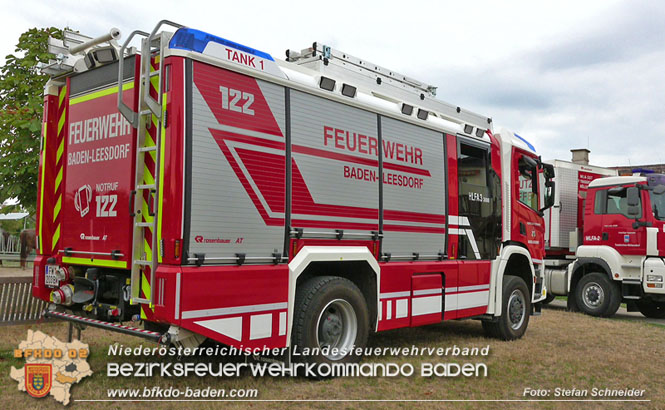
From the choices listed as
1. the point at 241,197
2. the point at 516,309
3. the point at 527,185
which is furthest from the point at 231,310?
the point at 527,185

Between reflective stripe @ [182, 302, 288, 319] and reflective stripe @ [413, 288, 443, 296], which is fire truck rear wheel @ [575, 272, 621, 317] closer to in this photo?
reflective stripe @ [413, 288, 443, 296]

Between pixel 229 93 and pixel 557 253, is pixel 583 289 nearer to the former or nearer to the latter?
pixel 557 253

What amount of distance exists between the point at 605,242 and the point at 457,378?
791 centimetres

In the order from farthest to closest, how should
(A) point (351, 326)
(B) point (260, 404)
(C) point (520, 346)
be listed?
1. (C) point (520, 346)
2. (A) point (351, 326)
3. (B) point (260, 404)

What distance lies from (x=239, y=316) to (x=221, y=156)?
1.40 meters

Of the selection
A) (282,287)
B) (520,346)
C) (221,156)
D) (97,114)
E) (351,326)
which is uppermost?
(97,114)

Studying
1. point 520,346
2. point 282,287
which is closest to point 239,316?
point 282,287

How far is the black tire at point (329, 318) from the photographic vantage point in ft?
18.4

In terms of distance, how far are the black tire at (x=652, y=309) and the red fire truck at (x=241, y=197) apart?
317 inches

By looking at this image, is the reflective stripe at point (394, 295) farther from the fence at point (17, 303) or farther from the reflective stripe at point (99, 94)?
the fence at point (17, 303)

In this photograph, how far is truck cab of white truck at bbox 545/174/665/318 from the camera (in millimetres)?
11844

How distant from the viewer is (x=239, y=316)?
16.5 ft

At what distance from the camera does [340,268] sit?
252 inches

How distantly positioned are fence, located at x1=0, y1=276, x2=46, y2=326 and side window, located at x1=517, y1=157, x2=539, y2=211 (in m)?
7.26
